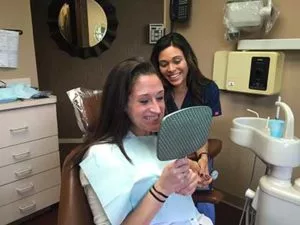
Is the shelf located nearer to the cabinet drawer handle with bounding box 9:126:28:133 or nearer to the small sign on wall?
the cabinet drawer handle with bounding box 9:126:28:133

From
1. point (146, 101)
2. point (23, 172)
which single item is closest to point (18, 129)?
point (23, 172)

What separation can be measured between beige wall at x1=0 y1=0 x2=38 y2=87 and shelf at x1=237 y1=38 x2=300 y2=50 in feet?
4.81

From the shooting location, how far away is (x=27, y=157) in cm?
173

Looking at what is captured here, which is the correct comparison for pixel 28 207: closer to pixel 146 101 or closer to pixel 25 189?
pixel 25 189

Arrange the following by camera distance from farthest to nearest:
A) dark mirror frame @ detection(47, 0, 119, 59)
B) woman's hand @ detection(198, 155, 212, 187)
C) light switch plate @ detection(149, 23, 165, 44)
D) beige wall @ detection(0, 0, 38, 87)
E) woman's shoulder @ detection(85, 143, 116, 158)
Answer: dark mirror frame @ detection(47, 0, 119, 59) < light switch plate @ detection(149, 23, 165, 44) < beige wall @ detection(0, 0, 38, 87) < woman's hand @ detection(198, 155, 212, 187) < woman's shoulder @ detection(85, 143, 116, 158)

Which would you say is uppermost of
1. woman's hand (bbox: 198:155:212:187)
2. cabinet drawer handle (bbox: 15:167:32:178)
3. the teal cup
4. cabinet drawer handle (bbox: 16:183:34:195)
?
the teal cup

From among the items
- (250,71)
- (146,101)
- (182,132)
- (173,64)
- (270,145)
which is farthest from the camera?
(250,71)

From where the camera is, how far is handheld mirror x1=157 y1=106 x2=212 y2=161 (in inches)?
22.4

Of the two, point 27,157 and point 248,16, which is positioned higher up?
point 248,16

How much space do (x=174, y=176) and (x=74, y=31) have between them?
2.19 metres

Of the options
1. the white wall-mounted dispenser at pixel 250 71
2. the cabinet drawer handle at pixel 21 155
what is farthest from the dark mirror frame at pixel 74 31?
the cabinet drawer handle at pixel 21 155

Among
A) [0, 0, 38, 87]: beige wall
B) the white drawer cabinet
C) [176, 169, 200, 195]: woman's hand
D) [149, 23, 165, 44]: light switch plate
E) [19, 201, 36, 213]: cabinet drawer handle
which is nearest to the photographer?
[176, 169, 200, 195]: woman's hand

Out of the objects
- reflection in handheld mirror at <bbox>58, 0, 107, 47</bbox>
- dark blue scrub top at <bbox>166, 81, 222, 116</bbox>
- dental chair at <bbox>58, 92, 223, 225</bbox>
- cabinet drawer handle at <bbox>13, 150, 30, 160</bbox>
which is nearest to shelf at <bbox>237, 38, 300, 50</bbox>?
dark blue scrub top at <bbox>166, 81, 222, 116</bbox>

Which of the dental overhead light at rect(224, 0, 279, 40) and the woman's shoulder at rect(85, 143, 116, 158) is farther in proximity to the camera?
the dental overhead light at rect(224, 0, 279, 40)
